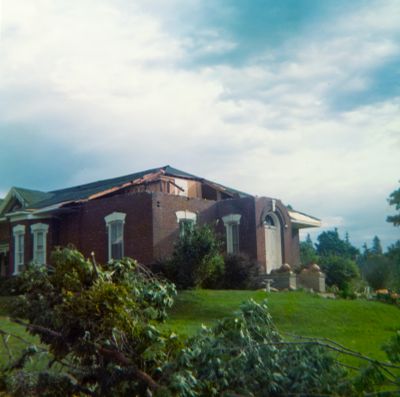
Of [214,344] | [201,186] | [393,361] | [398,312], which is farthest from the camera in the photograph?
[201,186]

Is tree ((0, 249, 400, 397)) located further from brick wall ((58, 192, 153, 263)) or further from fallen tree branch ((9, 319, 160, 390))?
brick wall ((58, 192, 153, 263))

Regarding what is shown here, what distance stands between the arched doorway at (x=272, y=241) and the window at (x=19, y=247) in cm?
1067

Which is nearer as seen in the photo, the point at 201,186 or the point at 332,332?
the point at 332,332

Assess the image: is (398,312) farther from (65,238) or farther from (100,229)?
(65,238)

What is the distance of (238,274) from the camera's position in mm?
22188

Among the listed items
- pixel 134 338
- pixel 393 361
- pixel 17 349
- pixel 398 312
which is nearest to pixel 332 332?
pixel 398 312

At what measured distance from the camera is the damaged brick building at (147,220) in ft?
78.3

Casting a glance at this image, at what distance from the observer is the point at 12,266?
28.7 m

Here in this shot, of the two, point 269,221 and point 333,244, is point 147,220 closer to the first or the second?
point 269,221

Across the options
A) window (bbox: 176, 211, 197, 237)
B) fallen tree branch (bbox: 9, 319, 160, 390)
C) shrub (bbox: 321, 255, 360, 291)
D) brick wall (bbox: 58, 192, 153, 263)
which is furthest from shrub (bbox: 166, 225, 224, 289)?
fallen tree branch (bbox: 9, 319, 160, 390)

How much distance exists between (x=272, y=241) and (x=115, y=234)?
6.49 m

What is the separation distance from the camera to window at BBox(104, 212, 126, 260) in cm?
2448

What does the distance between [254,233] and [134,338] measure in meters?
17.8

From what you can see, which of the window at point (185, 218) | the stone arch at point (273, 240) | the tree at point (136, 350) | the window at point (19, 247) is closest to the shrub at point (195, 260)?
the window at point (185, 218)
